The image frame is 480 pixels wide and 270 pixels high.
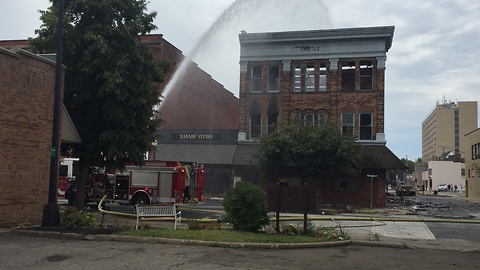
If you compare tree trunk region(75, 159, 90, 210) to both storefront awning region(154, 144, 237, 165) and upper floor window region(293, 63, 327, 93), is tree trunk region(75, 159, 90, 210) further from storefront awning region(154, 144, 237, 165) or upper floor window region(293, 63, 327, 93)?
upper floor window region(293, 63, 327, 93)

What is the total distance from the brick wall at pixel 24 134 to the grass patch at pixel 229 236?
3.39 m

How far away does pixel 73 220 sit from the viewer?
1337 cm

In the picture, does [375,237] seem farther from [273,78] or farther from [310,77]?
[273,78]

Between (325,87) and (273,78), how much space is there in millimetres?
4015

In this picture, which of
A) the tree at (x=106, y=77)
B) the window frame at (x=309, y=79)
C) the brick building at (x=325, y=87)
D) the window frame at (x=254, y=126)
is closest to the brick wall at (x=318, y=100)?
the brick building at (x=325, y=87)

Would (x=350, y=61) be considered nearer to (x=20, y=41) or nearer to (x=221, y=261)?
(x=221, y=261)

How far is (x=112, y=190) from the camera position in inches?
957

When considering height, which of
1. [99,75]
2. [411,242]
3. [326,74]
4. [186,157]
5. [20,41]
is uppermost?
[20,41]

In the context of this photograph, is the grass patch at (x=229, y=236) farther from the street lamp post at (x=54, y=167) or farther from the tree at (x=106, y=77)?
the tree at (x=106, y=77)

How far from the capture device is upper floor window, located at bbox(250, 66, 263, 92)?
3591 centimetres

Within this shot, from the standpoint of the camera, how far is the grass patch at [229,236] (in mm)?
12109

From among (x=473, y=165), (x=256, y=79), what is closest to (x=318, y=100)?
(x=256, y=79)

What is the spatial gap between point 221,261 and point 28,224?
6893 mm

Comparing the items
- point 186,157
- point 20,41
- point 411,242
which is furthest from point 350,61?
point 20,41
